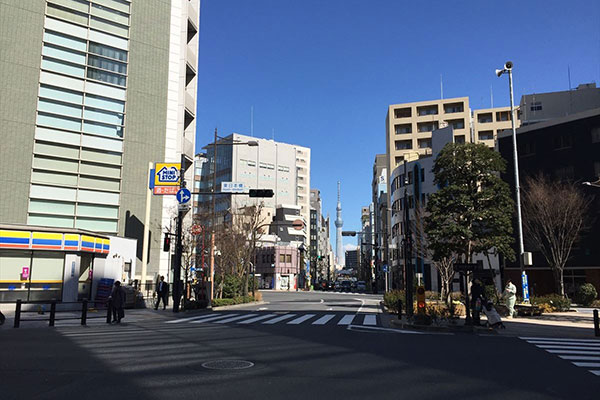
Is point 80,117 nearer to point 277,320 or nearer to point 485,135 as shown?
point 277,320

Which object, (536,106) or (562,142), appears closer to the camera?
(562,142)

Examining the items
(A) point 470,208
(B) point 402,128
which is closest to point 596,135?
(A) point 470,208

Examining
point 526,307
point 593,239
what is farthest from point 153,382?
point 593,239

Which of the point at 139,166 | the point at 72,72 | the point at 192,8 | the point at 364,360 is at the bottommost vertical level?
the point at 364,360

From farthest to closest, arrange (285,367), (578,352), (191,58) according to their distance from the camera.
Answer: (191,58) → (578,352) → (285,367)

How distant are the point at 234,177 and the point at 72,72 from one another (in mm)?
74215

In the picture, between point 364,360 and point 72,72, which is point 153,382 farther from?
point 72,72

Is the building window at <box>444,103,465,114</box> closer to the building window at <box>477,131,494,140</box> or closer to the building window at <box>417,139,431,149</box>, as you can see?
the building window at <box>477,131,494,140</box>

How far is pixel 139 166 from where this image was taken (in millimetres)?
36500

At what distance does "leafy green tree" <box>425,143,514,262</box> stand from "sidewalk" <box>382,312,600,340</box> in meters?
3.87

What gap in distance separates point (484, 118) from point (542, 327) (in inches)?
2655

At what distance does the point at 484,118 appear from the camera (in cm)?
8006

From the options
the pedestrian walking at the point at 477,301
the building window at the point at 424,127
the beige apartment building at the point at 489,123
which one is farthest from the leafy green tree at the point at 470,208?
the beige apartment building at the point at 489,123

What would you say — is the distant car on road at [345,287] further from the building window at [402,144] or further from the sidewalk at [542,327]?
the sidewalk at [542,327]
